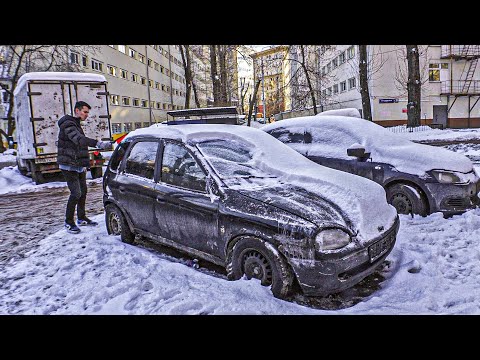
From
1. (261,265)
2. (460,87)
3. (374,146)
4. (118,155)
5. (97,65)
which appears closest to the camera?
(261,265)

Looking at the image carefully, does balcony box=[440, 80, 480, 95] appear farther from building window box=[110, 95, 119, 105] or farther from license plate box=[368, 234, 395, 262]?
license plate box=[368, 234, 395, 262]

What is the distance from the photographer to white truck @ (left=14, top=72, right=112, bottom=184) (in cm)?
1006

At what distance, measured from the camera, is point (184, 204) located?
3877 mm

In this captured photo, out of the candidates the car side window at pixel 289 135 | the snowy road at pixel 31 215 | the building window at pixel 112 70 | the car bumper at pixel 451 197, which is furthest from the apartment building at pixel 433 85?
the car bumper at pixel 451 197

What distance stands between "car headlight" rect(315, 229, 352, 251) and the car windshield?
3.47ft

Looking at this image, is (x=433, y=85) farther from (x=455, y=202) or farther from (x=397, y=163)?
(x=455, y=202)

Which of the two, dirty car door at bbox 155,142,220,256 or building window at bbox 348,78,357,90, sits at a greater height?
building window at bbox 348,78,357,90

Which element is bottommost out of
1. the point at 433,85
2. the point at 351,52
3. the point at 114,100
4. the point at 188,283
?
the point at 188,283

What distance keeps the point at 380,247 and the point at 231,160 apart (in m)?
1.80

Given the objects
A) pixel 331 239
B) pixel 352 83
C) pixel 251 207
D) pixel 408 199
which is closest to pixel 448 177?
pixel 408 199

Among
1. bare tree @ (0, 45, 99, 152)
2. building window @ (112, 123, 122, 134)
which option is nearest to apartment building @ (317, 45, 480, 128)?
building window @ (112, 123, 122, 134)

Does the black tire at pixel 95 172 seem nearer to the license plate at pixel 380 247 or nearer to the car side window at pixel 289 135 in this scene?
the car side window at pixel 289 135

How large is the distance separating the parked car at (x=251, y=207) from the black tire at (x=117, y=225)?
2 centimetres

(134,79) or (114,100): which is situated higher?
(134,79)
